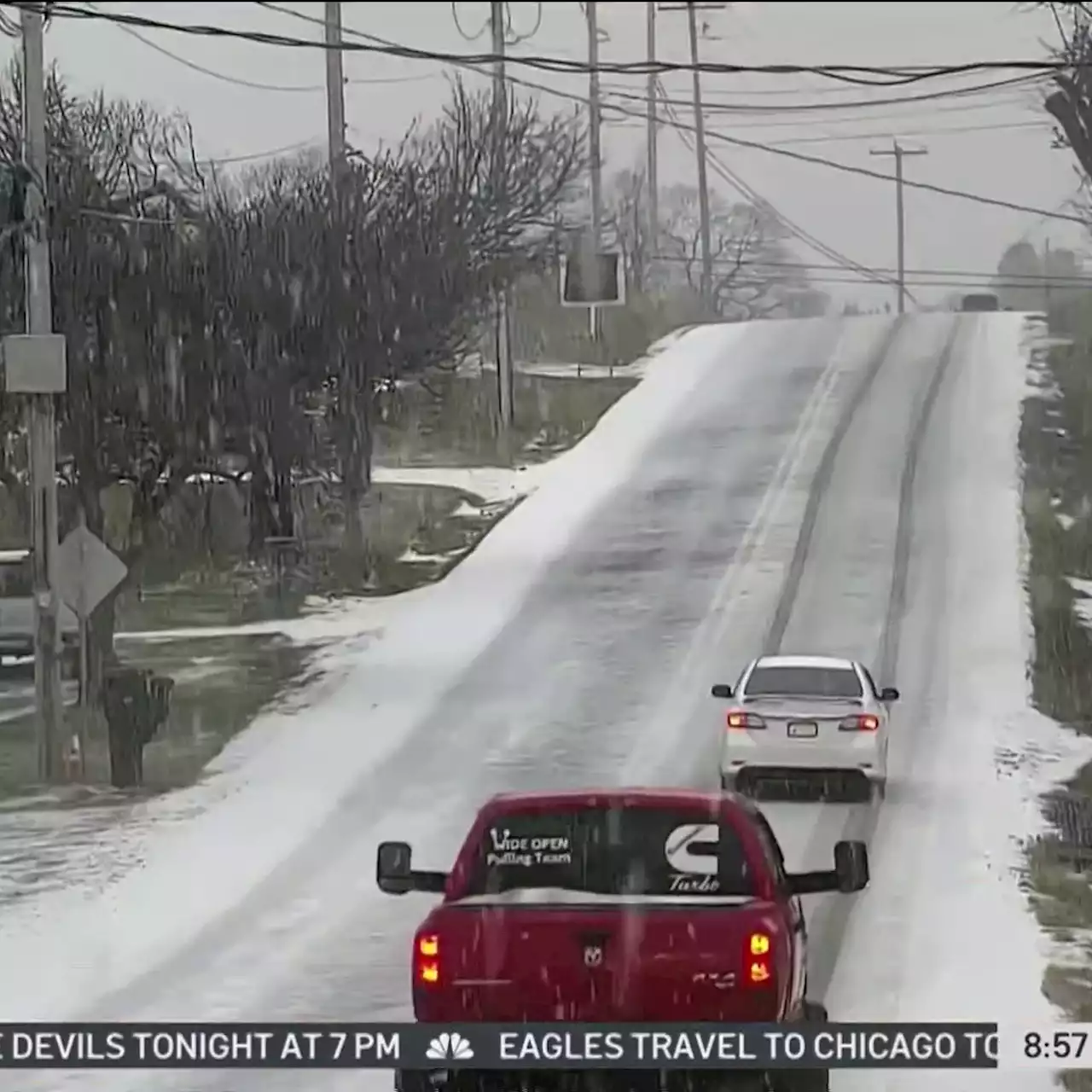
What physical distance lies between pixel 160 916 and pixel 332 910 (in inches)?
34.4

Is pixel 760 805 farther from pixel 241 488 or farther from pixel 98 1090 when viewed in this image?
pixel 241 488

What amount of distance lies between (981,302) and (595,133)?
3150mm

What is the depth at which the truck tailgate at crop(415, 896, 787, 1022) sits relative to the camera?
6988 mm

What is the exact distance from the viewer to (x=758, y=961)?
6980 mm

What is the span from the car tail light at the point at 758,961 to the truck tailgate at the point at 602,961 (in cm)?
2

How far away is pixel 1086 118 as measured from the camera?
40.3 feet

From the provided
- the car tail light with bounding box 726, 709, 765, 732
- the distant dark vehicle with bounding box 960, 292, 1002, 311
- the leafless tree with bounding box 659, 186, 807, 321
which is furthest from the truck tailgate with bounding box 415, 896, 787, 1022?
the distant dark vehicle with bounding box 960, 292, 1002, 311

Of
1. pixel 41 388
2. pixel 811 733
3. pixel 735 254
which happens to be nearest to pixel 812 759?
pixel 811 733

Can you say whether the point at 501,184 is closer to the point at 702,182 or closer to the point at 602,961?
the point at 702,182

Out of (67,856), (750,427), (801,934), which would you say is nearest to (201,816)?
(67,856)

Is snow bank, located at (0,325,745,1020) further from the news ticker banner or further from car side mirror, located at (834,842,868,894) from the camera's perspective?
car side mirror, located at (834,842,868,894)

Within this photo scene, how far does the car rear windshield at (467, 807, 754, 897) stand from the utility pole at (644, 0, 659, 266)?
5.98 m

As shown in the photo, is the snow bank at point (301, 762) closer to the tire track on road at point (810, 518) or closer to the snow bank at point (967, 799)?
the tire track on road at point (810, 518)

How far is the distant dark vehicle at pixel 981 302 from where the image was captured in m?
14.8
